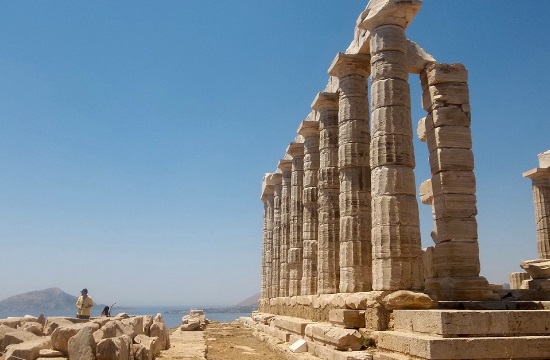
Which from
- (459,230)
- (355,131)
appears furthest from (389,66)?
(459,230)

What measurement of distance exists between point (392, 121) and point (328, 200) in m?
5.78

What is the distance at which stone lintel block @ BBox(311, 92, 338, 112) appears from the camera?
20078 millimetres

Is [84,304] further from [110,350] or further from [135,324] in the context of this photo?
[110,350]

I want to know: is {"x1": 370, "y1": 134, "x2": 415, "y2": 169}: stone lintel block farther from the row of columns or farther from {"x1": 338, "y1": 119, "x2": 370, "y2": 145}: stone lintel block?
{"x1": 338, "y1": 119, "x2": 370, "y2": 145}: stone lintel block

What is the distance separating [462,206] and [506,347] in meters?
6.51

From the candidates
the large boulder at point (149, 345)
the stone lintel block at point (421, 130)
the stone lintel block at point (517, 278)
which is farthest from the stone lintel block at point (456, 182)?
the stone lintel block at point (517, 278)

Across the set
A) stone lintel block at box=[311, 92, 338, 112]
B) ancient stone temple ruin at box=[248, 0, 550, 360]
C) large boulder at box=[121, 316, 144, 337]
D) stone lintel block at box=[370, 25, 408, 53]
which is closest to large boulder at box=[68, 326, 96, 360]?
ancient stone temple ruin at box=[248, 0, 550, 360]

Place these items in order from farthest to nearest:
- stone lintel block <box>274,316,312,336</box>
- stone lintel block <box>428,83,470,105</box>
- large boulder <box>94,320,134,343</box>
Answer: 1. stone lintel block <box>274,316,312,336</box>
2. stone lintel block <box>428,83,470,105</box>
3. large boulder <box>94,320,134,343</box>

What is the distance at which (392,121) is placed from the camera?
14.2 meters

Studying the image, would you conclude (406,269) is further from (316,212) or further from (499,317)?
(316,212)

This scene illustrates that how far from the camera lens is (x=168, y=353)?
15133 millimetres

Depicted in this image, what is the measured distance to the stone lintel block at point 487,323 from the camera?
9.23 metres

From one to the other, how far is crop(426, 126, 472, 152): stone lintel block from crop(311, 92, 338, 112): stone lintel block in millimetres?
5531

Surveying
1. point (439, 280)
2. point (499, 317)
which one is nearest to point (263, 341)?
point (439, 280)
